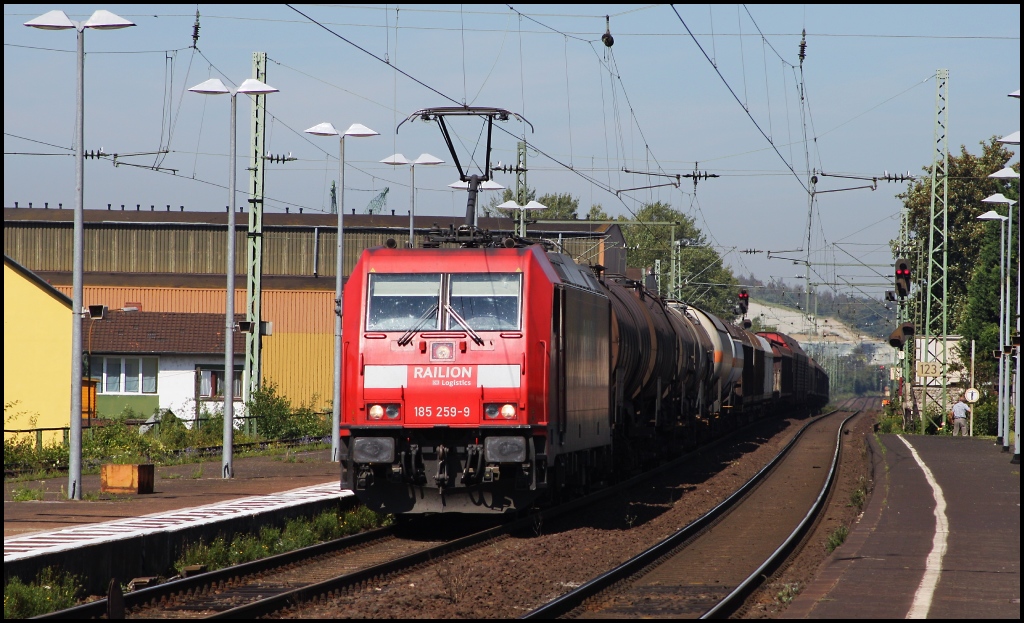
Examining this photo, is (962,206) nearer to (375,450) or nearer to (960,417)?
(960,417)

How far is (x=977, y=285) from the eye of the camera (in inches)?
2301

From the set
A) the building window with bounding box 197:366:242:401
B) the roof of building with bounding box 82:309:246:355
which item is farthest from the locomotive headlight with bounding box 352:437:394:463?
the roof of building with bounding box 82:309:246:355

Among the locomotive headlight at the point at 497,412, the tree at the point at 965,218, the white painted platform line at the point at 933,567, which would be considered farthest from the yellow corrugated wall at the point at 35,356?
the tree at the point at 965,218

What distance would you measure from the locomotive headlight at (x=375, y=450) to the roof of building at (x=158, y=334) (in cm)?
3376

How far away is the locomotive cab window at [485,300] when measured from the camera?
14.9 metres

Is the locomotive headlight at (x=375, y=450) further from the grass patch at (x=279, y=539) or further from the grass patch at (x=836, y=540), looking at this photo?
the grass patch at (x=836, y=540)

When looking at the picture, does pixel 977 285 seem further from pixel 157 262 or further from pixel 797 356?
pixel 157 262

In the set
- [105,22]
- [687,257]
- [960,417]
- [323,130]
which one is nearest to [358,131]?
[323,130]

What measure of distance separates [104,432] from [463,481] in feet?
57.7

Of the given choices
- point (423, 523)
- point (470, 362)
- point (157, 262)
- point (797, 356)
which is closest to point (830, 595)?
point (470, 362)

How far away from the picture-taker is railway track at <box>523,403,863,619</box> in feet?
35.5

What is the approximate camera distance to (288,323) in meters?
55.7

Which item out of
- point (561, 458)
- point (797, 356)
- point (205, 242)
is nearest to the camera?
point (561, 458)

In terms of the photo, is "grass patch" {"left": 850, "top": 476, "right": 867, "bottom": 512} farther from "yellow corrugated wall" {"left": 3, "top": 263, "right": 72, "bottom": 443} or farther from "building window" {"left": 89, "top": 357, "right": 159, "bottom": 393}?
"building window" {"left": 89, "top": 357, "right": 159, "bottom": 393}
